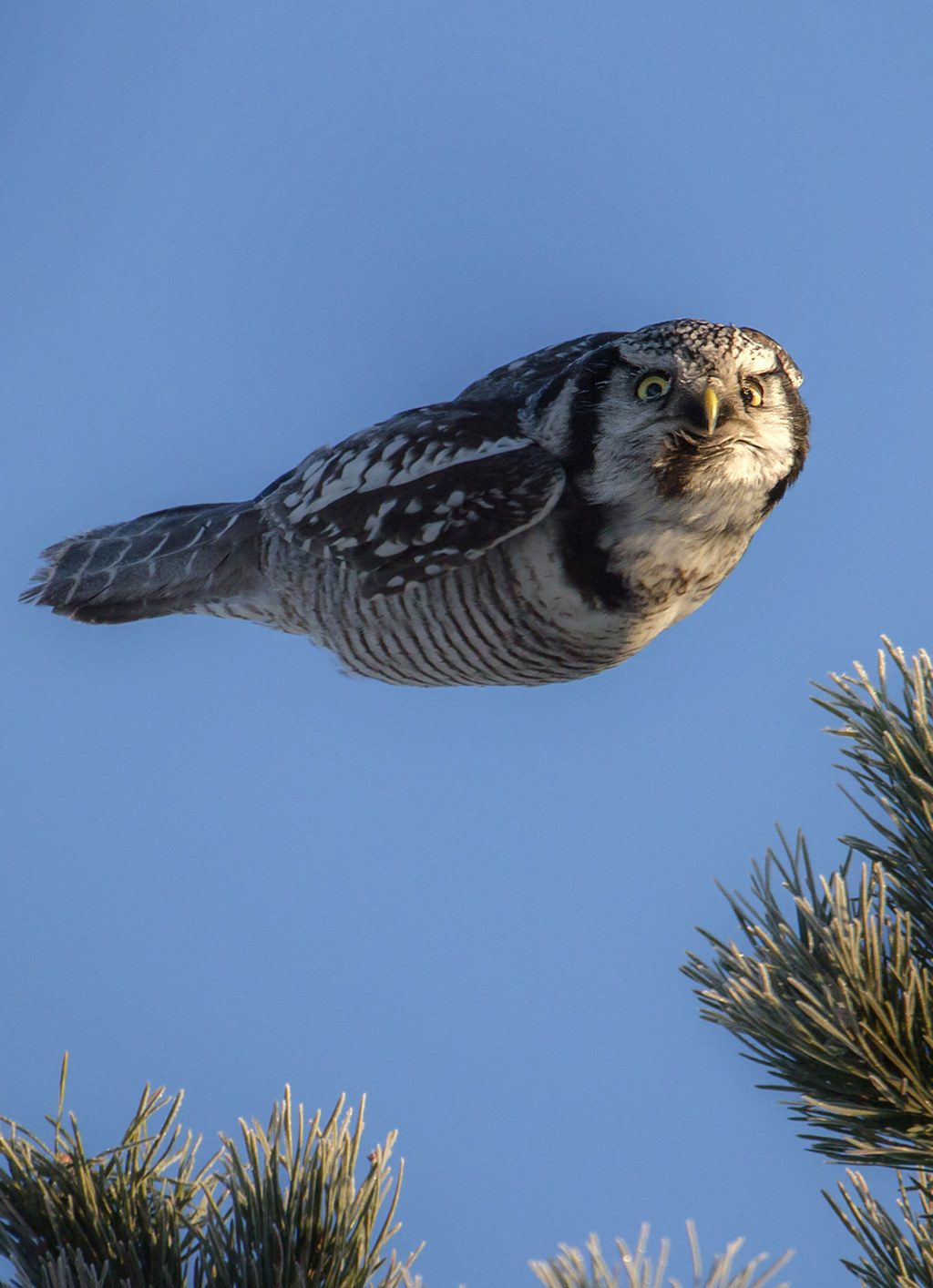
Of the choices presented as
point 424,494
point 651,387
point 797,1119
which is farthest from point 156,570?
point 797,1119

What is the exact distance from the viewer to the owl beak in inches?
73.9

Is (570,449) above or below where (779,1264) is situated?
above

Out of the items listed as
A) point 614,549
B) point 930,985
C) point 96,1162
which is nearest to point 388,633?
point 614,549

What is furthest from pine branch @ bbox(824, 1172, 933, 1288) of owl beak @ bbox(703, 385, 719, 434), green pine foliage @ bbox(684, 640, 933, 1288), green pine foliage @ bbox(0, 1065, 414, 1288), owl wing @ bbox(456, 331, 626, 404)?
owl wing @ bbox(456, 331, 626, 404)

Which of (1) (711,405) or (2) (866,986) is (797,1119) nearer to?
(2) (866,986)

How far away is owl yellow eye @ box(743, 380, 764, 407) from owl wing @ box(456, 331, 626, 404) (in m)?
0.55

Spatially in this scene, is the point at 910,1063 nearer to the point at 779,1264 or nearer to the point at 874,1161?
the point at 874,1161

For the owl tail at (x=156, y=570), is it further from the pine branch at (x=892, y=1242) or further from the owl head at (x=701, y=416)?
the pine branch at (x=892, y=1242)

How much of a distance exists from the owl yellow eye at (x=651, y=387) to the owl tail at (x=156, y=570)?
1192 millimetres

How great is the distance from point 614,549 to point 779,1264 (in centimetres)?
132

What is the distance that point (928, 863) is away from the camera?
3.74 feet

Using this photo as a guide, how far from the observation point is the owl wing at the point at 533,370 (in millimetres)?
2506

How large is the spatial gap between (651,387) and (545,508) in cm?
32

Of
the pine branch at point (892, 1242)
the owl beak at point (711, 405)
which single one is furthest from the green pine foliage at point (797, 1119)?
the owl beak at point (711, 405)
